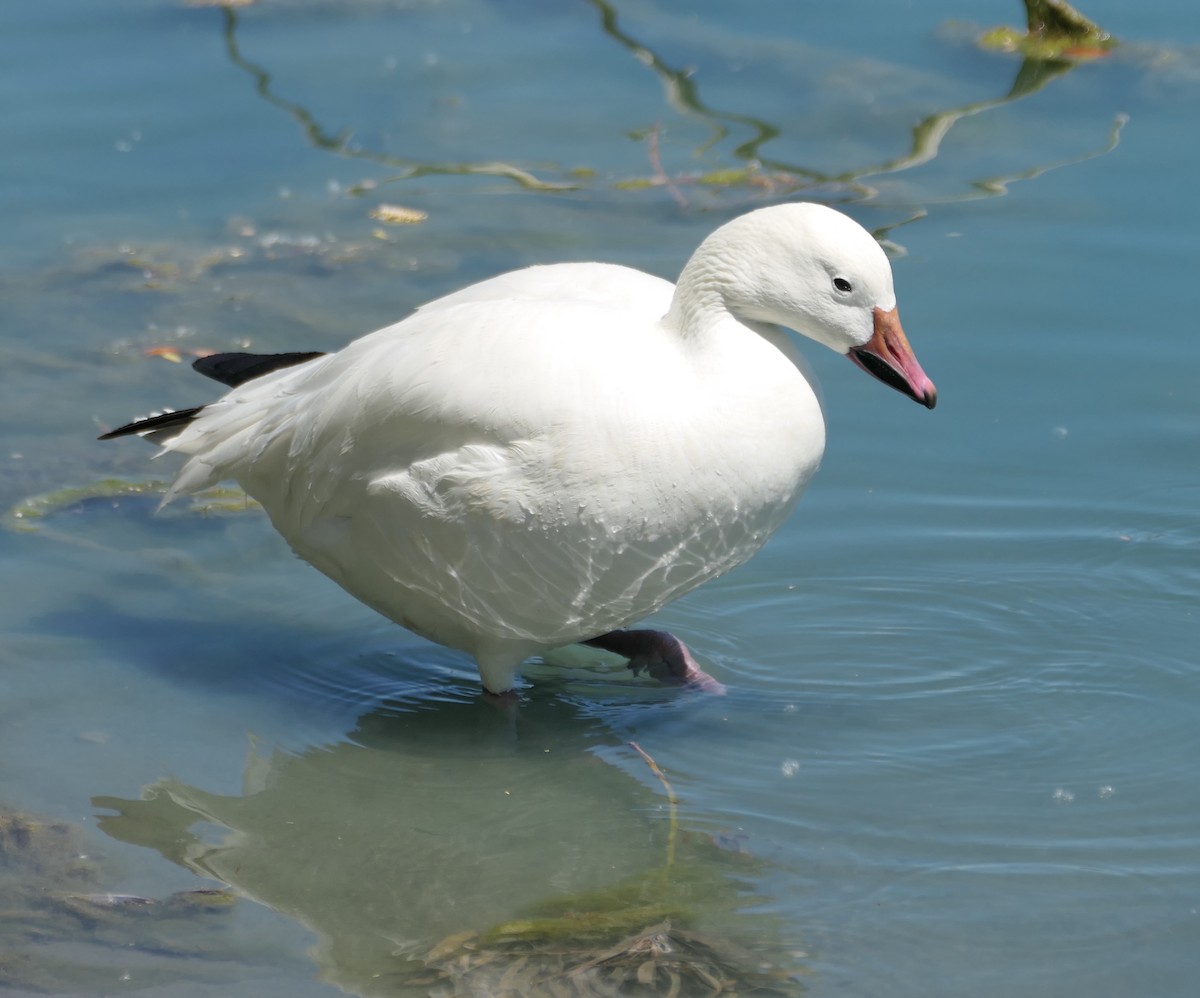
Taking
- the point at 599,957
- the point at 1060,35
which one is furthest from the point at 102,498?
the point at 1060,35

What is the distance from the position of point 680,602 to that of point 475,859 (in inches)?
66.9

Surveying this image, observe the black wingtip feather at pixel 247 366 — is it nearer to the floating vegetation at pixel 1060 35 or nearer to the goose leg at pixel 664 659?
the goose leg at pixel 664 659

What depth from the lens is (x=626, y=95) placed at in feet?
33.4

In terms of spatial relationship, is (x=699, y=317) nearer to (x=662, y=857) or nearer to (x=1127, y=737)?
(x=662, y=857)

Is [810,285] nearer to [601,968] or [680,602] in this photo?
[680,602]

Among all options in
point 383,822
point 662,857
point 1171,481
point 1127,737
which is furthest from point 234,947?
point 1171,481

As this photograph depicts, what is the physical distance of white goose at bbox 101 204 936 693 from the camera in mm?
4668

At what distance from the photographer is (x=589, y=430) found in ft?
15.3

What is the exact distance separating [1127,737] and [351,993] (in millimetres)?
2459

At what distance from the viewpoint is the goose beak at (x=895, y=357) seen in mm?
4781

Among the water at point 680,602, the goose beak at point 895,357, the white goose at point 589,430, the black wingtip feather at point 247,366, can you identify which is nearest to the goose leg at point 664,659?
the water at point 680,602

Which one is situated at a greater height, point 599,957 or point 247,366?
point 247,366

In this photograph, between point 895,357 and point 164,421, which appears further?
point 164,421

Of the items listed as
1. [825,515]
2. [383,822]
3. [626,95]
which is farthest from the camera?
[626,95]
